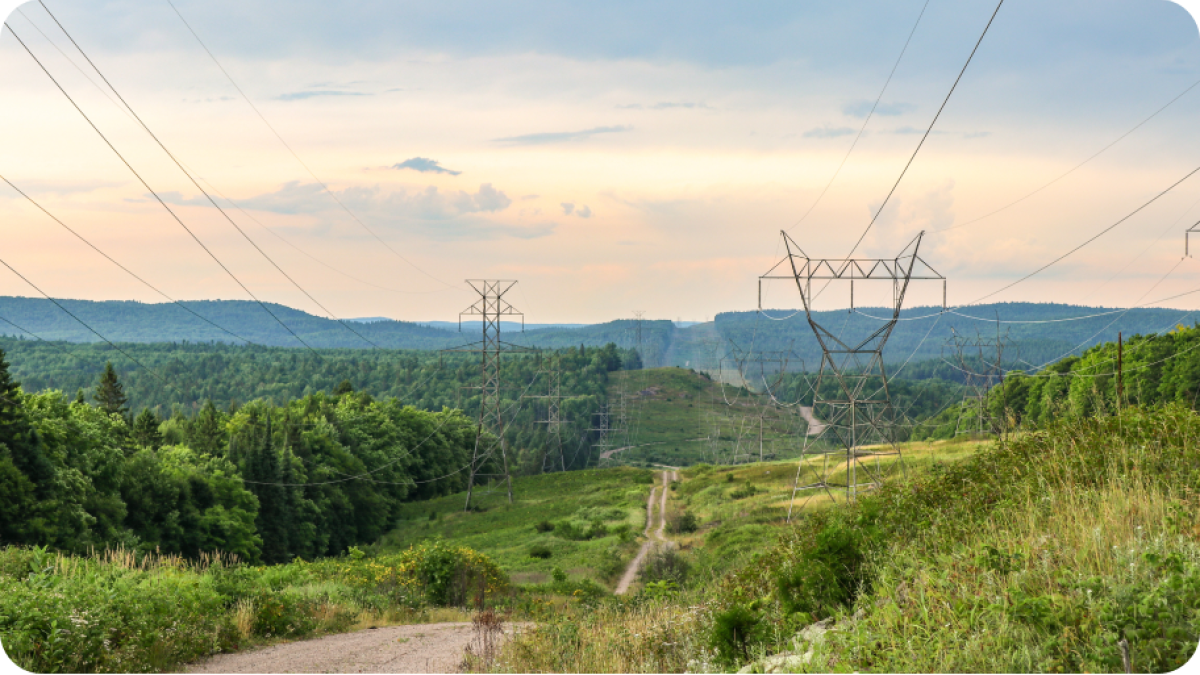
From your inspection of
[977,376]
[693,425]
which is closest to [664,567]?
[977,376]

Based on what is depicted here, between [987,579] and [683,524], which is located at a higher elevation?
[987,579]

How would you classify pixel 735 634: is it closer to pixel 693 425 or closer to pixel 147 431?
pixel 147 431

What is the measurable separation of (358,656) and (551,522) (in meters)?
39.8

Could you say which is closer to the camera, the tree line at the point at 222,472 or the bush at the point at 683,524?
the tree line at the point at 222,472

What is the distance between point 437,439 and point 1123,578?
305 feet

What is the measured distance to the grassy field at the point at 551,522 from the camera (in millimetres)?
35581

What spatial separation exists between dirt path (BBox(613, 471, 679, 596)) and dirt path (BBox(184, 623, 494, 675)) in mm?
12535

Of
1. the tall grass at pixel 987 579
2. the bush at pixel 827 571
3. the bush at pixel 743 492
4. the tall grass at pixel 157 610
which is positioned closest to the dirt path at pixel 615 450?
the bush at pixel 743 492

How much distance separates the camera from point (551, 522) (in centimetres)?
5062

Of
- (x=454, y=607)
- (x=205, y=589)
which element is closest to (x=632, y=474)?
(x=454, y=607)

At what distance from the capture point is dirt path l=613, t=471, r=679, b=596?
101 ft

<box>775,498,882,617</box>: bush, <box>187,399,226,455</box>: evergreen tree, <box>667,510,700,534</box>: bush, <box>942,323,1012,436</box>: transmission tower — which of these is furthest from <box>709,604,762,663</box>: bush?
<box>187,399,226,455</box>: evergreen tree

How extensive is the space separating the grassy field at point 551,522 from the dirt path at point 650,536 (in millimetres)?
477

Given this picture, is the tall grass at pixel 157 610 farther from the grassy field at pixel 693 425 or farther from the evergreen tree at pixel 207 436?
the grassy field at pixel 693 425
